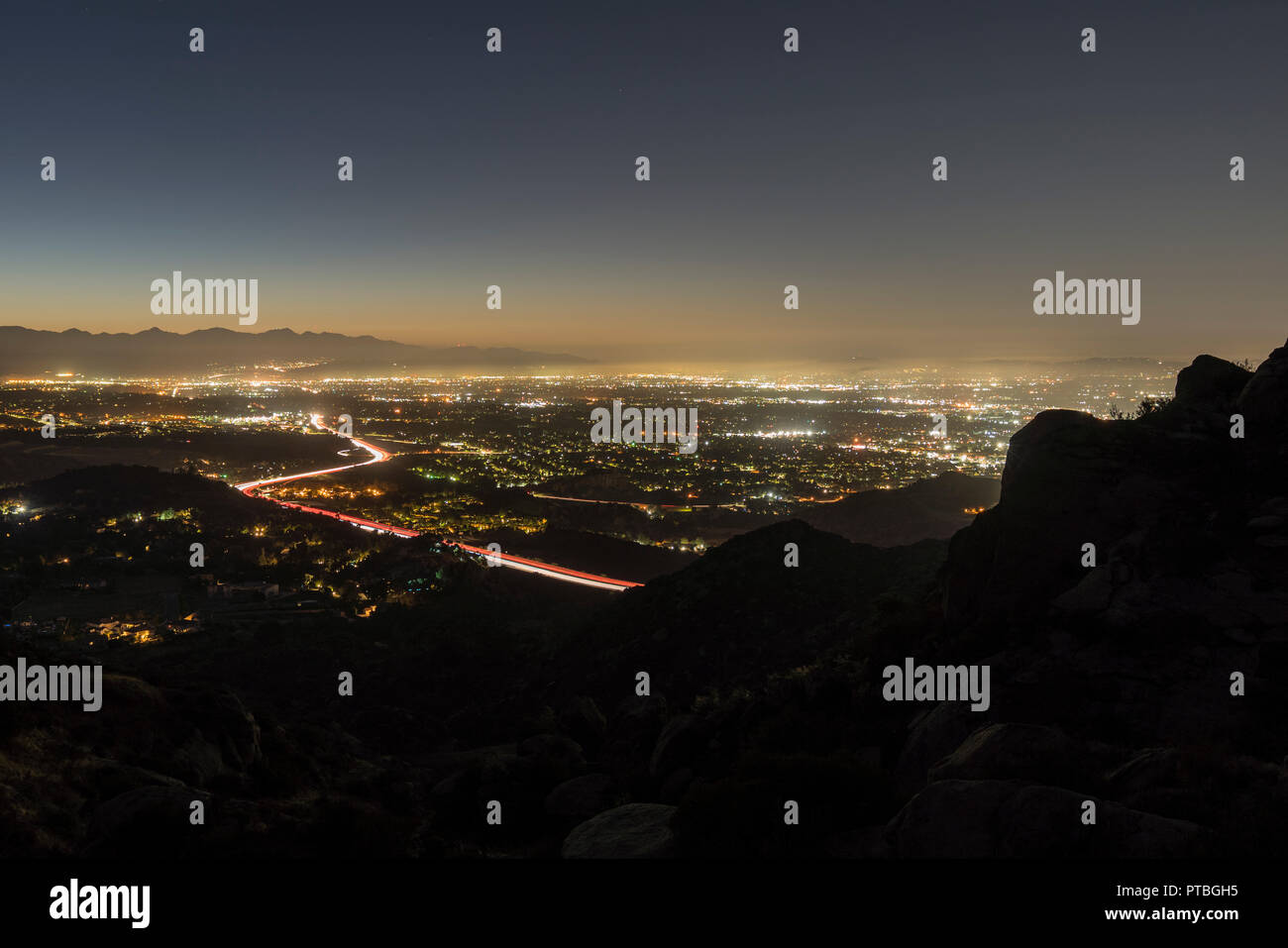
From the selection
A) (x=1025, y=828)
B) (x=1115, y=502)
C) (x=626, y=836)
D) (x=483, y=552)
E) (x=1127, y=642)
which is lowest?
(x=483, y=552)

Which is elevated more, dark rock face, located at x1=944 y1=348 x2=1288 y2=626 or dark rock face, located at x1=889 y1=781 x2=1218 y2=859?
dark rock face, located at x1=944 y1=348 x2=1288 y2=626

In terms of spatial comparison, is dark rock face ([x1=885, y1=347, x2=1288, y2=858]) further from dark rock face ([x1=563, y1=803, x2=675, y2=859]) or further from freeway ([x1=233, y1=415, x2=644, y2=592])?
freeway ([x1=233, y1=415, x2=644, y2=592])

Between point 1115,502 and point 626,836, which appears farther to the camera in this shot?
point 1115,502

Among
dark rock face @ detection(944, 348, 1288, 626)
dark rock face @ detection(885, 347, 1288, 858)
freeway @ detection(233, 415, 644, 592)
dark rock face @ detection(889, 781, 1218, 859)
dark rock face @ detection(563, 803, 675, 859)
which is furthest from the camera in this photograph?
freeway @ detection(233, 415, 644, 592)

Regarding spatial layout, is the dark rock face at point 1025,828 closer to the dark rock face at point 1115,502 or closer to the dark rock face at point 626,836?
the dark rock face at point 626,836

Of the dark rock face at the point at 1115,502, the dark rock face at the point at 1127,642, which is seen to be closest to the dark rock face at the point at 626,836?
the dark rock face at the point at 1127,642

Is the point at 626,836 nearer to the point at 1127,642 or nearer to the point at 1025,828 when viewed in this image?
the point at 1025,828

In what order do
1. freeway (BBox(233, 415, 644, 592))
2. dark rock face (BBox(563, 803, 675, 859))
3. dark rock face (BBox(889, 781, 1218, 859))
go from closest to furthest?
dark rock face (BBox(889, 781, 1218, 859)) < dark rock face (BBox(563, 803, 675, 859)) < freeway (BBox(233, 415, 644, 592))

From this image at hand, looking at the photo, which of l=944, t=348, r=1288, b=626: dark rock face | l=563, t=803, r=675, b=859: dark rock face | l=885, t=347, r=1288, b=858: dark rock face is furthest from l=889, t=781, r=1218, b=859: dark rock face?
l=944, t=348, r=1288, b=626: dark rock face

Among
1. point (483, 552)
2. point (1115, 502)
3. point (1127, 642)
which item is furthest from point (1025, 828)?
point (483, 552)

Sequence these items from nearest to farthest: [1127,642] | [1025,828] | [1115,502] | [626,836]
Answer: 1. [1025,828]
2. [626,836]
3. [1127,642]
4. [1115,502]

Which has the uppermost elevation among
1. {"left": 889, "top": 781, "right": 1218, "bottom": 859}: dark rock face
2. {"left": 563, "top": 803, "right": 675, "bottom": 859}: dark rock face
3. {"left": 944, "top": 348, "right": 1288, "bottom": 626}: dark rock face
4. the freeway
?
{"left": 944, "top": 348, "right": 1288, "bottom": 626}: dark rock face

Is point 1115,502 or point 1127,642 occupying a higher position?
point 1115,502
